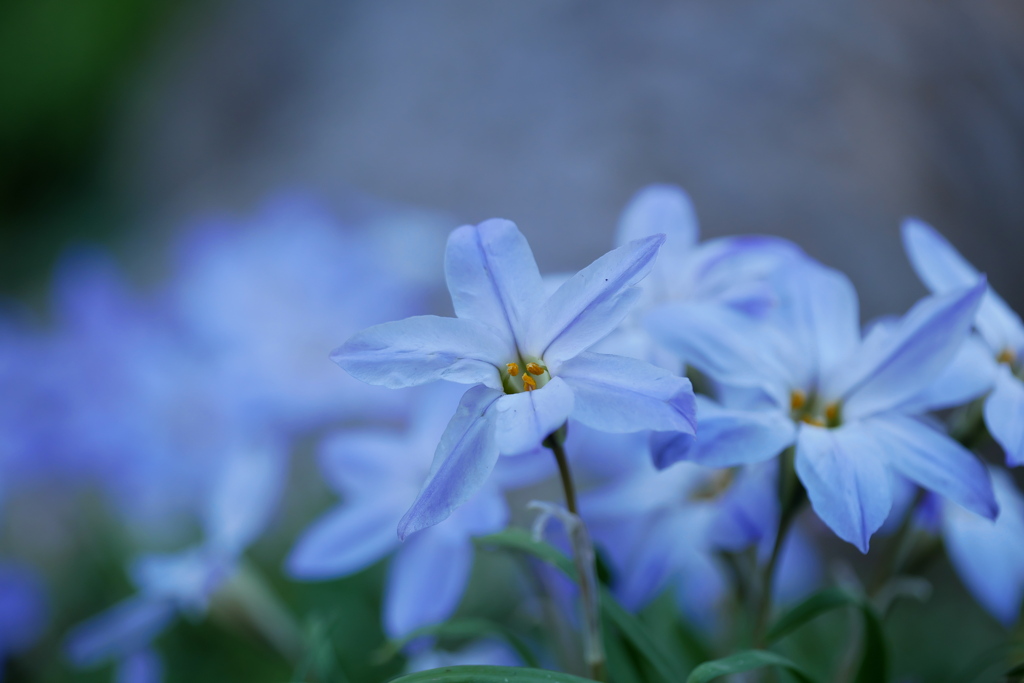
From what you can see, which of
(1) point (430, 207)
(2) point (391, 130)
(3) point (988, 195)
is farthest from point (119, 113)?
(3) point (988, 195)

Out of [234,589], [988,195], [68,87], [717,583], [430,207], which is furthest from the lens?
[68,87]

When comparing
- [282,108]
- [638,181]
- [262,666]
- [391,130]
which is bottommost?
[262,666]

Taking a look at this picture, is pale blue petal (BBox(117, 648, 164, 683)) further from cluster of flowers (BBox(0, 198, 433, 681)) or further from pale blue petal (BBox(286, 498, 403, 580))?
cluster of flowers (BBox(0, 198, 433, 681))

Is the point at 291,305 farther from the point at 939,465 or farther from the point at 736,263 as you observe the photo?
the point at 939,465

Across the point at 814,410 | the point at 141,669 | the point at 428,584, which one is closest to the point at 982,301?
the point at 814,410

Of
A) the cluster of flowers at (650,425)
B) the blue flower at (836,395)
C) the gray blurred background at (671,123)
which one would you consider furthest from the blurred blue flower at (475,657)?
the gray blurred background at (671,123)

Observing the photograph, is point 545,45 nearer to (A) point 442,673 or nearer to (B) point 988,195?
(B) point 988,195

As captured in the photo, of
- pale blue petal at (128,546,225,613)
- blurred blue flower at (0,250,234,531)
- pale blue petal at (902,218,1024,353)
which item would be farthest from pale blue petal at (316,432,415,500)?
blurred blue flower at (0,250,234,531)

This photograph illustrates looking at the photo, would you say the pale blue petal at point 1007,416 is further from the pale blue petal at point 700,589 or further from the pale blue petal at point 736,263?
the pale blue petal at point 700,589
